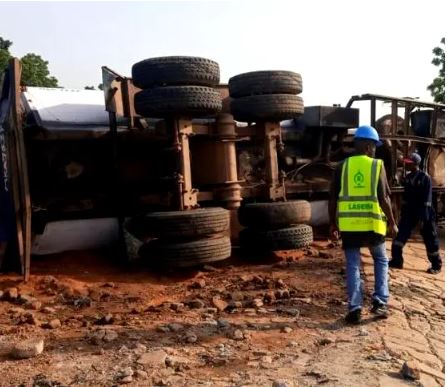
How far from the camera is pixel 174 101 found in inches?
236

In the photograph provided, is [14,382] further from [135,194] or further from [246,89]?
[246,89]

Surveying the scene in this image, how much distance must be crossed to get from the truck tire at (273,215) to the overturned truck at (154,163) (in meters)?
0.01

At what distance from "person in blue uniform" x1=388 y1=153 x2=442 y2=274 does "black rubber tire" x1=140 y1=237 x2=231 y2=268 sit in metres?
2.57

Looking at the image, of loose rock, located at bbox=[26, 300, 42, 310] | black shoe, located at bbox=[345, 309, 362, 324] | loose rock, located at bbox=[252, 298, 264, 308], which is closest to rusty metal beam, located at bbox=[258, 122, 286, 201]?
loose rock, located at bbox=[252, 298, 264, 308]

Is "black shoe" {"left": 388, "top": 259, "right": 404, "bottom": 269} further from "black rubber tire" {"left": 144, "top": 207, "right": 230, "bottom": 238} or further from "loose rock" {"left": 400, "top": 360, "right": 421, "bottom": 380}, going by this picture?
"loose rock" {"left": 400, "top": 360, "right": 421, "bottom": 380}

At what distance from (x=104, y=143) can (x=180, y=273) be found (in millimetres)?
2035

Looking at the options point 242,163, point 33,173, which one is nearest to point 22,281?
point 33,173

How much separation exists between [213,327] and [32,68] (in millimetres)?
20670

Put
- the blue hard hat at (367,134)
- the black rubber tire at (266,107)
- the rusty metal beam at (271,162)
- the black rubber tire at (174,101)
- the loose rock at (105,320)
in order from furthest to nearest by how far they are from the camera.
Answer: the rusty metal beam at (271,162) → the black rubber tire at (266,107) → the black rubber tire at (174,101) → the blue hard hat at (367,134) → the loose rock at (105,320)

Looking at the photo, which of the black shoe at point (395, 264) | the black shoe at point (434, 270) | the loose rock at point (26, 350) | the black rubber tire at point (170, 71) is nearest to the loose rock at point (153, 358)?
the loose rock at point (26, 350)

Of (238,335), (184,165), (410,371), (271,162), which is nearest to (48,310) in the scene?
(238,335)

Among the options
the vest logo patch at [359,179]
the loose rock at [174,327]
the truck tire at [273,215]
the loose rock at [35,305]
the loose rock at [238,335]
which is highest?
the vest logo patch at [359,179]

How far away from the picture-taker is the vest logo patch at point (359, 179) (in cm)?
470

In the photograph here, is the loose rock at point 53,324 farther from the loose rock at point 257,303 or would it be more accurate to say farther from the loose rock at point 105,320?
the loose rock at point 257,303
